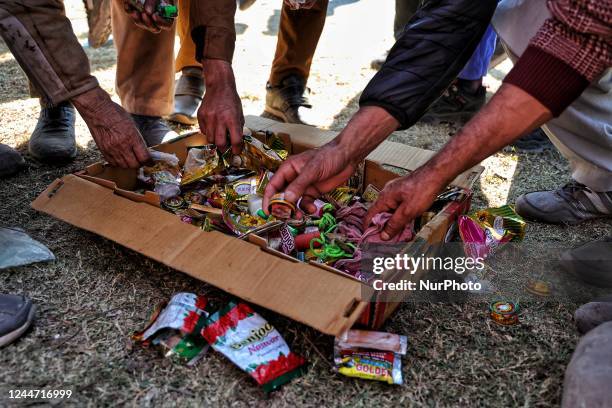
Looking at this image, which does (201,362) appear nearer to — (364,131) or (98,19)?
(364,131)

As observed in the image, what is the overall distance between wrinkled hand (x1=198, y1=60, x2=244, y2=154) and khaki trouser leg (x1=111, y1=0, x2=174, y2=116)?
56cm

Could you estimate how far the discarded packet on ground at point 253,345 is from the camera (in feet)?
3.20

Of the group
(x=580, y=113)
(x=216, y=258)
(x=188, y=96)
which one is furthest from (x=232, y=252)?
(x=188, y=96)

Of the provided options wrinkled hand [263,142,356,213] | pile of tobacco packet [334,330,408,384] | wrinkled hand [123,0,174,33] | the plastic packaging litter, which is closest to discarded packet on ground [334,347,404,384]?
pile of tobacco packet [334,330,408,384]

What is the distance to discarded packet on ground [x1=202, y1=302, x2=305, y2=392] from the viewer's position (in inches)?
38.4

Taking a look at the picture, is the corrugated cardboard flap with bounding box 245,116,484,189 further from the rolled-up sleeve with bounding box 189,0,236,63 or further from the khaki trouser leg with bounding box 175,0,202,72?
the khaki trouser leg with bounding box 175,0,202,72

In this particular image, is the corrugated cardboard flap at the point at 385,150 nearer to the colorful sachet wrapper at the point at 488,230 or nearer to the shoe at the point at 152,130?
the colorful sachet wrapper at the point at 488,230

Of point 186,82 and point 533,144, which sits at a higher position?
point 186,82

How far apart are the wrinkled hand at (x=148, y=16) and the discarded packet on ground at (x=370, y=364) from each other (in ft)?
4.26

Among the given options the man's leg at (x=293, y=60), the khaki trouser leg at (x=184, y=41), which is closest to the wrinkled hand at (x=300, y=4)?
the man's leg at (x=293, y=60)

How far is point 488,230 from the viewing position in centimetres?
135

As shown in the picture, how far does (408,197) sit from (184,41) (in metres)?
1.68

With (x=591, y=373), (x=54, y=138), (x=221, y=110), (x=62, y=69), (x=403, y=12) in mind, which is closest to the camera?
(x=591, y=373)

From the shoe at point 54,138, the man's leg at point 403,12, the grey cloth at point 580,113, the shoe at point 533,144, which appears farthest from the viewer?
the man's leg at point 403,12
